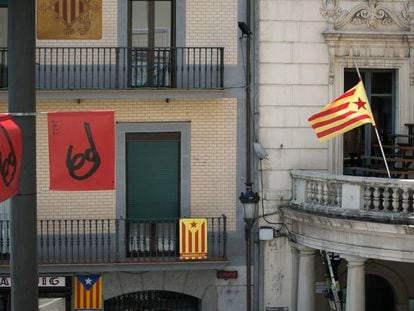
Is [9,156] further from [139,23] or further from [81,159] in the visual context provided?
[139,23]

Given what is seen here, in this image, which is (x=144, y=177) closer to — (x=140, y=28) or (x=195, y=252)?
(x=195, y=252)

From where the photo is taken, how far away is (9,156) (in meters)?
4.95

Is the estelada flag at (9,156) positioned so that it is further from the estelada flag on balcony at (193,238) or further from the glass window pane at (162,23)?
the glass window pane at (162,23)

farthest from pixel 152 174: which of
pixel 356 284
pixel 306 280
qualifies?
pixel 356 284

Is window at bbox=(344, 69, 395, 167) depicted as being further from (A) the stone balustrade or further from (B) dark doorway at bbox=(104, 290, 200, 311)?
(B) dark doorway at bbox=(104, 290, 200, 311)

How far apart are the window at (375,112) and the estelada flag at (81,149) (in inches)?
400

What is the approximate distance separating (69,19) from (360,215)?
7.62 meters

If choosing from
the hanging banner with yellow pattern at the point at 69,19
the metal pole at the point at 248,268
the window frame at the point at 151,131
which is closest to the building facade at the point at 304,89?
the metal pole at the point at 248,268

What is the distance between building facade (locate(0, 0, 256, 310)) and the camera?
571 inches

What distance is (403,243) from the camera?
1216 cm

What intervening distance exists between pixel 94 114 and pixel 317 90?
31.8 ft

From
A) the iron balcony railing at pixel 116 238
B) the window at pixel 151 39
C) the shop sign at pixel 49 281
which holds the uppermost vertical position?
the window at pixel 151 39

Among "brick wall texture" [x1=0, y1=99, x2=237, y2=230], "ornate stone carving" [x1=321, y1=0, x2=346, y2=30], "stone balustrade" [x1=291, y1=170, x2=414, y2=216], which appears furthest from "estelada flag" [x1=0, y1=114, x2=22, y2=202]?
"ornate stone carving" [x1=321, y1=0, x2=346, y2=30]

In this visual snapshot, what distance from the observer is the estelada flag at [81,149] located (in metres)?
5.81
